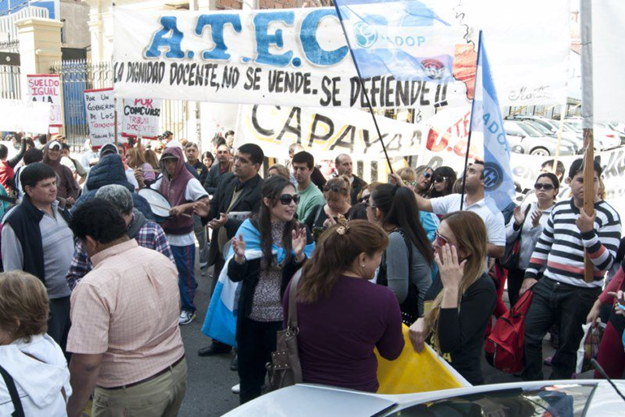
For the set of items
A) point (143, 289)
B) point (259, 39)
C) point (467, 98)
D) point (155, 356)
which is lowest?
point (155, 356)

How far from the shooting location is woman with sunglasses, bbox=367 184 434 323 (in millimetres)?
3891

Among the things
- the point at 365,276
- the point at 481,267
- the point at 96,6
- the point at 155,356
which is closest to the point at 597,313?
the point at 481,267

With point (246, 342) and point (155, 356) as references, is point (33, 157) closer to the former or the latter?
point (246, 342)

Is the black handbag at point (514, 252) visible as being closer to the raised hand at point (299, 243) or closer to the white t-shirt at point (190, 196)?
the raised hand at point (299, 243)

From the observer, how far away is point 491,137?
14.4ft

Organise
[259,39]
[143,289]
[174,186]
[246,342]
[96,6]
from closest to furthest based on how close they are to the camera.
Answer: [143,289]
[246,342]
[174,186]
[259,39]
[96,6]

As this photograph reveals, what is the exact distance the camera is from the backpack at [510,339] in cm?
468

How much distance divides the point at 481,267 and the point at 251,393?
178cm

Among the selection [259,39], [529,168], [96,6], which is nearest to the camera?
[259,39]

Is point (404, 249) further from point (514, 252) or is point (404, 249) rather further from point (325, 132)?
point (325, 132)

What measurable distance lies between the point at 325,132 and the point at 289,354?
6381 mm

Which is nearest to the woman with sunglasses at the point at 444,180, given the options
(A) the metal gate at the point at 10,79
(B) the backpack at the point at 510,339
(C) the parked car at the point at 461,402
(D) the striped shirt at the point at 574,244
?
(D) the striped shirt at the point at 574,244

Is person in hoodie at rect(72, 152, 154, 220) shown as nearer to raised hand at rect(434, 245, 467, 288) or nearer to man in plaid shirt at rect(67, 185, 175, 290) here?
man in plaid shirt at rect(67, 185, 175, 290)

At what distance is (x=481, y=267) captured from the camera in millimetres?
3170
